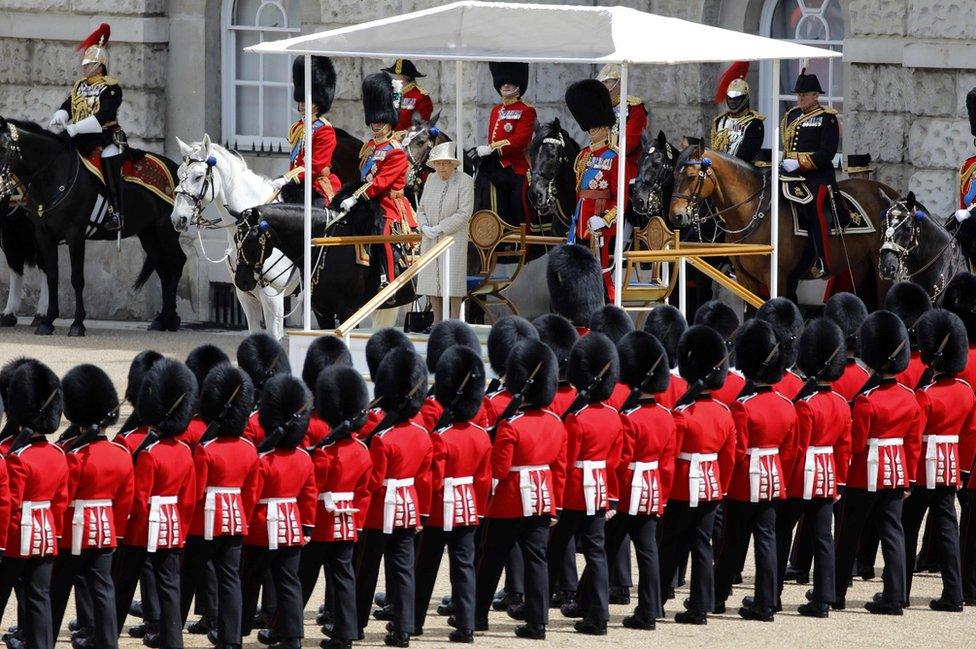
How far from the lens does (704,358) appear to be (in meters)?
9.27

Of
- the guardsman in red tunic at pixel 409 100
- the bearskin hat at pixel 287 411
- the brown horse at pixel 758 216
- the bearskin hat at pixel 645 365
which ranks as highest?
the guardsman in red tunic at pixel 409 100

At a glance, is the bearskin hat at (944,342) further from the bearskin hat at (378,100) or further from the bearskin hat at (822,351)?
the bearskin hat at (378,100)

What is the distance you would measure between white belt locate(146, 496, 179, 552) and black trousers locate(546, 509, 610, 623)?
166 cm

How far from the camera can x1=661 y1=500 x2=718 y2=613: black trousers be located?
9.17 metres

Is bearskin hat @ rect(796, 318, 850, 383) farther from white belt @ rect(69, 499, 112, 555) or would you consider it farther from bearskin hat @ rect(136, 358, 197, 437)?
white belt @ rect(69, 499, 112, 555)

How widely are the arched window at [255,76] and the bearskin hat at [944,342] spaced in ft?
29.3

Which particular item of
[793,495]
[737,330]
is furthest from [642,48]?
[793,495]

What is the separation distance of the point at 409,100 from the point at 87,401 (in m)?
7.79

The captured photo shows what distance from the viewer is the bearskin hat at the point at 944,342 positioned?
951cm

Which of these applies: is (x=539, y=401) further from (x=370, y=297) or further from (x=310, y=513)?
(x=370, y=297)

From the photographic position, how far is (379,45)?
12.1 m

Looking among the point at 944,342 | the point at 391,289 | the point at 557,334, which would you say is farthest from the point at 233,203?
the point at 944,342

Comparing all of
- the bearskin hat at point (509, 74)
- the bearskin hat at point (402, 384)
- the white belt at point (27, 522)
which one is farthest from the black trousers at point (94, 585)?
the bearskin hat at point (509, 74)

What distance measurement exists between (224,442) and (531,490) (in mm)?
1213
